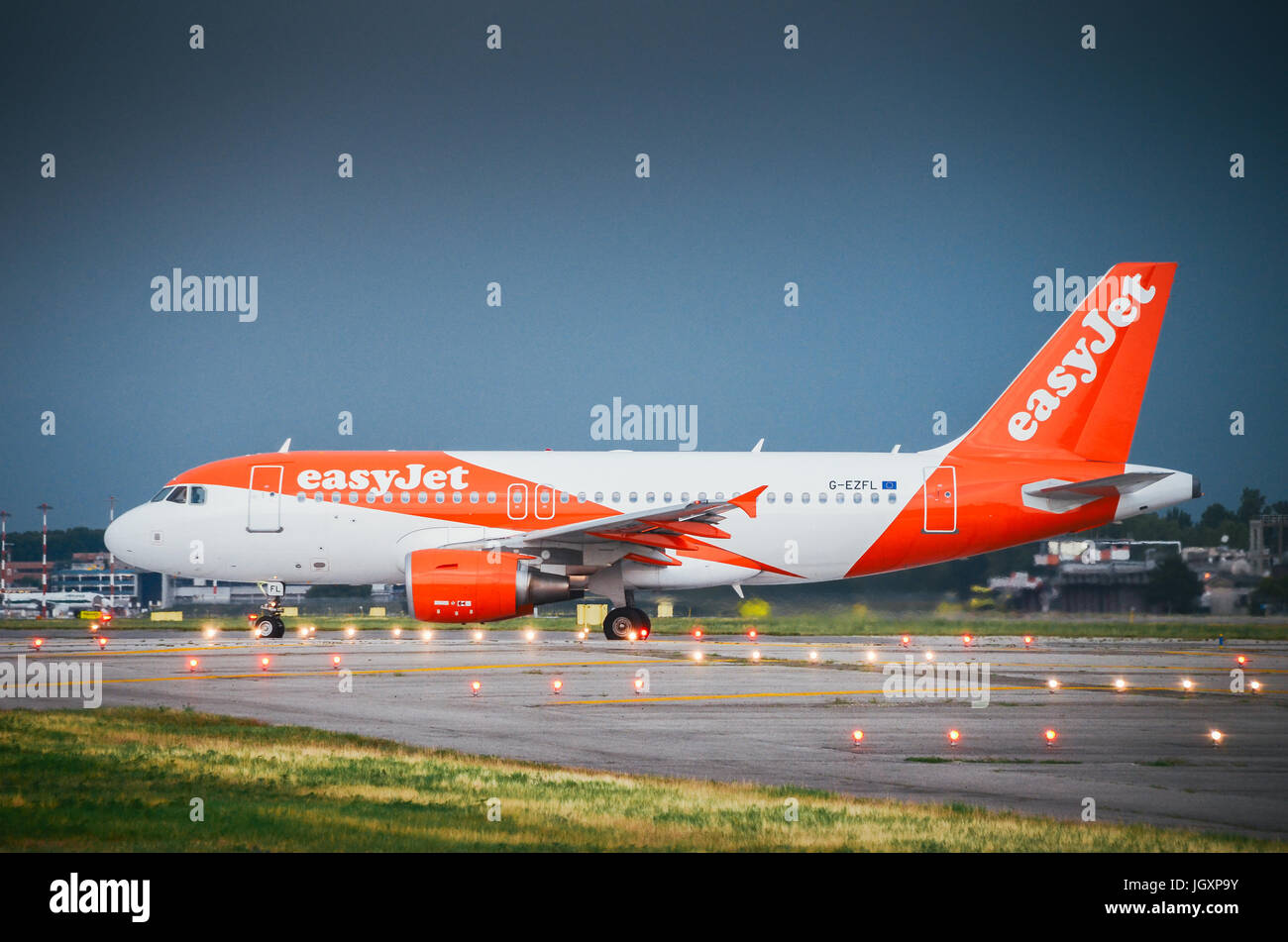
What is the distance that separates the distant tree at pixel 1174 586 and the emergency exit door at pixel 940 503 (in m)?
10.7

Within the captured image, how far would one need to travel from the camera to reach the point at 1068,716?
599 inches

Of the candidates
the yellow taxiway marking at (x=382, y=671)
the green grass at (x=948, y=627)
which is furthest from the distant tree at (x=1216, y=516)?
the yellow taxiway marking at (x=382, y=671)

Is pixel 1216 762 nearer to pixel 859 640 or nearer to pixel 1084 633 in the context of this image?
pixel 859 640

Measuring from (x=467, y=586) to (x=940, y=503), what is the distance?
33.4 feet

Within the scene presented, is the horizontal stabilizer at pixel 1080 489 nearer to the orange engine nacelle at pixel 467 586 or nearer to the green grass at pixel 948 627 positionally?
the green grass at pixel 948 627

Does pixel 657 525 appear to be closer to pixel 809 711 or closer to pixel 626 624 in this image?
pixel 626 624

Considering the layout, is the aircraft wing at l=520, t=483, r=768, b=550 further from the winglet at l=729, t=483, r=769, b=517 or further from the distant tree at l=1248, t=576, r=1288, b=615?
the distant tree at l=1248, t=576, r=1288, b=615

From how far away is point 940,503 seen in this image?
83.3 feet

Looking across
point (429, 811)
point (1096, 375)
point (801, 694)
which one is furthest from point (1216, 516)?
point (429, 811)

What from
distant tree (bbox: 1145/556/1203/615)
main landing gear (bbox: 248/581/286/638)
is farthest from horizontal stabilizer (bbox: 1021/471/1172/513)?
main landing gear (bbox: 248/581/286/638)

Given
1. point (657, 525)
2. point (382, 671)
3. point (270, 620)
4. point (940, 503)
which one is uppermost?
point (940, 503)

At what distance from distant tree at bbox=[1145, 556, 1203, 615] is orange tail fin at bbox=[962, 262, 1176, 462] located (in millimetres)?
8362
